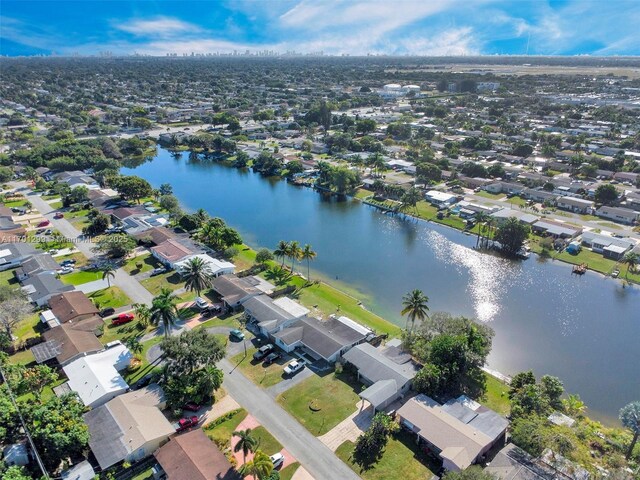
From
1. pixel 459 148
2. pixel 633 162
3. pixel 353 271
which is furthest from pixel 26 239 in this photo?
pixel 633 162

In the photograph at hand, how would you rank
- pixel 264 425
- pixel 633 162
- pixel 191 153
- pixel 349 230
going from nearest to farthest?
pixel 264 425 → pixel 349 230 → pixel 633 162 → pixel 191 153

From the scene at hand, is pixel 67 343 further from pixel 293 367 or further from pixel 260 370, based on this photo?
pixel 293 367

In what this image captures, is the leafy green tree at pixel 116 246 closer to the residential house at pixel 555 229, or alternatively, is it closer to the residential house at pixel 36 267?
the residential house at pixel 36 267

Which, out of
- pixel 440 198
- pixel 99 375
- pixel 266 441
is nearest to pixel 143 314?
pixel 99 375

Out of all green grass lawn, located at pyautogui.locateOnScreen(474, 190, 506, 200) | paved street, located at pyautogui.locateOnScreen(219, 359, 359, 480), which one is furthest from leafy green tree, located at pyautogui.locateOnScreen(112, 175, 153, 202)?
green grass lawn, located at pyautogui.locateOnScreen(474, 190, 506, 200)

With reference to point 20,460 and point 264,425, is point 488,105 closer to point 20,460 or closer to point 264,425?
point 264,425

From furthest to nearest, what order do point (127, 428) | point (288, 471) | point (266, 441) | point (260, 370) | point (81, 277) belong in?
point (81, 277), point (260, 370), point (266, 441), point (127, 428), point (288, 471)
